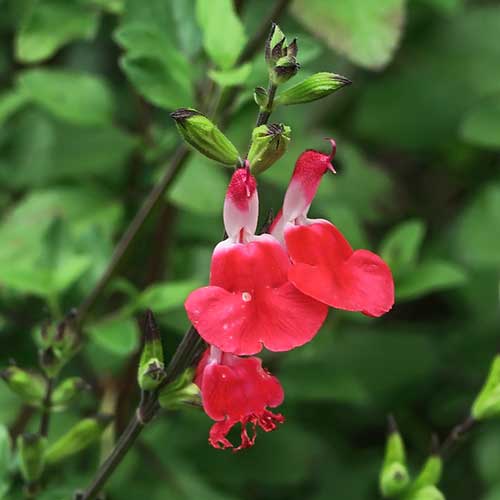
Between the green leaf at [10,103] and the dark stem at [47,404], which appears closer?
the dark stem at [47,404]

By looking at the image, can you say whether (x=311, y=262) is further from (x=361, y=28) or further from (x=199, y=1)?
(x=361, y=28)

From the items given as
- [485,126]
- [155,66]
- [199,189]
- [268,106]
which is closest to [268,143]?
[268,106]

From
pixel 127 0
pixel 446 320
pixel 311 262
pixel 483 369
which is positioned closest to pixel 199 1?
pixel 127 0

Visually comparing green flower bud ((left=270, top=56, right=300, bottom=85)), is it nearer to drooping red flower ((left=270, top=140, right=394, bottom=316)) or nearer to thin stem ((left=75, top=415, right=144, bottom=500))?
drooping red flower ((left=270, top=140, right=394, bottom=316))

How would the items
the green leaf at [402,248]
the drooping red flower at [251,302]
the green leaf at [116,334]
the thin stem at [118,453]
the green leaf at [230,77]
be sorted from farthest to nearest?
the green leaf at [402,248] → the green leaf at [116,334] → the green leaf at [230,77] → the thin stem at [118,453] → the drooping red flower at [251,302]

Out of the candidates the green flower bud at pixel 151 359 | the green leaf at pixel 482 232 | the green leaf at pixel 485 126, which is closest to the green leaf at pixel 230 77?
the green flower bud at pixel 151 359

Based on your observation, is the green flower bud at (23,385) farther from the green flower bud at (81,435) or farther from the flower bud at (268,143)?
the flower bud at (268,143)

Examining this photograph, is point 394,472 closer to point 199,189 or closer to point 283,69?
point 283,69
